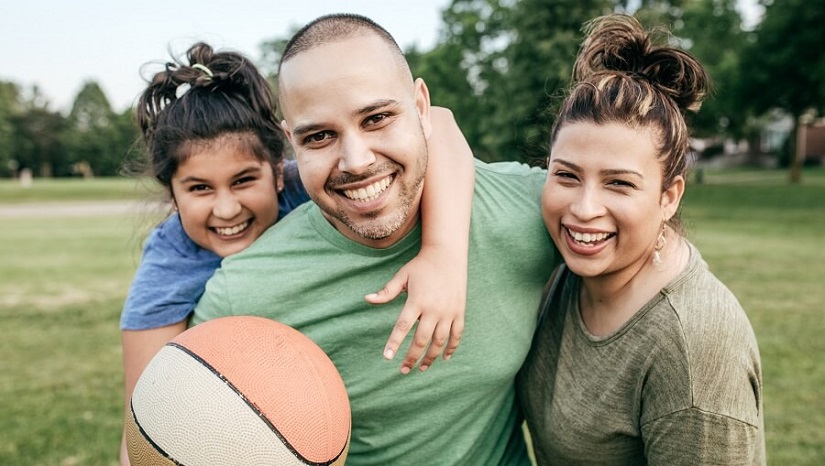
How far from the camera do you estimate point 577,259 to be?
2.51 m

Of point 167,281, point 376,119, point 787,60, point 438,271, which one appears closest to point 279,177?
point 167,281

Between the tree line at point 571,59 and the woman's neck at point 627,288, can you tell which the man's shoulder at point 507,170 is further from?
the tree line at point 571,59

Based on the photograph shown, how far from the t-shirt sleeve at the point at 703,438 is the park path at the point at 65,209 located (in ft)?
89.2

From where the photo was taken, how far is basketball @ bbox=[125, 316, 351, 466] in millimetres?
2033

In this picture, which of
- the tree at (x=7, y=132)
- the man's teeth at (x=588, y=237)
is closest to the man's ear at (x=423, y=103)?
the man's teeth at (x=588, y=237)

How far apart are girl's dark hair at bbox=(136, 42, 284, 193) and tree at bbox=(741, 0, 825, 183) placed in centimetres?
3040

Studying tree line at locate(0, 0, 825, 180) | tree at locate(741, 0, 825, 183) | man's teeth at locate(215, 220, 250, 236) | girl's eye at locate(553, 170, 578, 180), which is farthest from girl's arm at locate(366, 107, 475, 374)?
tree at locate(741, 0, 825, 183)

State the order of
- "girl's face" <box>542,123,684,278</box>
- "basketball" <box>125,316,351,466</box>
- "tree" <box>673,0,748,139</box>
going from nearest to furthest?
"basketball" <box>125,316,351,466</box> → "girl's face" <box>542,123,684,278</box> → "tree" <box>673,0,748,139</box>

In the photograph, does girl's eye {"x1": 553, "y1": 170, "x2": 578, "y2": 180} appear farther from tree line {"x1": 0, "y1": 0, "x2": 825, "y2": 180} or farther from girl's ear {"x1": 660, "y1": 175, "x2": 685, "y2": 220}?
tree line {"x1": 0, "y1": 0, "x2": 825, "y2": 180}

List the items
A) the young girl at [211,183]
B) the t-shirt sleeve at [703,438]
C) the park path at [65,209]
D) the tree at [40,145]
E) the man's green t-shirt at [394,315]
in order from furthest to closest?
1. the tree at [40,145]
2. the park path at [65,209]
3. the young girl at [211,183]
4. the man's green t-shirt at [394,315]
5. the t-shirt sleeve at [703,438]

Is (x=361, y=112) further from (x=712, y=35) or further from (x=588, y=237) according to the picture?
(x=712, y=35)

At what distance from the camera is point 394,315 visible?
2.61 meters

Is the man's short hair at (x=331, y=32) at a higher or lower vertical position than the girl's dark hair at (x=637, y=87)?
higher

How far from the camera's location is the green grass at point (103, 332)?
5.51 meters
